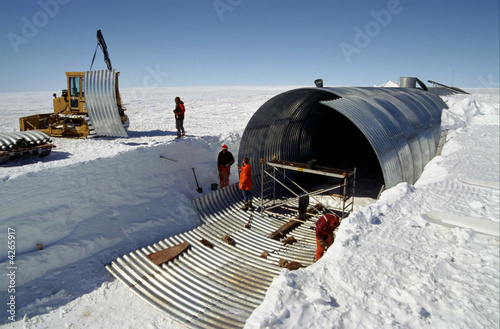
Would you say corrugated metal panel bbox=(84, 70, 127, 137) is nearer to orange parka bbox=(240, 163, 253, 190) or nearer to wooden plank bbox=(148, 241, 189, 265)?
orange parka bbox=(240, 163, 253, 190)

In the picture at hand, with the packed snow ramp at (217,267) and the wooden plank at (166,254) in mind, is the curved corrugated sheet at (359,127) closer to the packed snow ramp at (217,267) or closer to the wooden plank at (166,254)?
the packed snow ramp at (217,267)

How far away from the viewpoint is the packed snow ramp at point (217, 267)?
19.2 ft

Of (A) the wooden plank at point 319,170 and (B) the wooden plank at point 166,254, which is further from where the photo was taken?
(A) the wooden plank at point 319,170

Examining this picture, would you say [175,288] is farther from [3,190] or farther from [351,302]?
[3,190]

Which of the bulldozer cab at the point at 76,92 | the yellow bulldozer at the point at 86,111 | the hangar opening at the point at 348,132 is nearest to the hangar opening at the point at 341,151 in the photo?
the hangar opening at the point at 348,132

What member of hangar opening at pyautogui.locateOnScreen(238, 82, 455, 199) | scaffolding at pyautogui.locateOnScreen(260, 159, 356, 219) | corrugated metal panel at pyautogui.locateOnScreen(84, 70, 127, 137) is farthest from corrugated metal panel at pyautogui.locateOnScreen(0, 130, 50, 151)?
scaffolding at pyautogui.locateOnScreen(260, 159, 356, 219)

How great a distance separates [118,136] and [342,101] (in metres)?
8.68

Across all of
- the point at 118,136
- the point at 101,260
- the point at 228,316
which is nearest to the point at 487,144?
the point at 228,316

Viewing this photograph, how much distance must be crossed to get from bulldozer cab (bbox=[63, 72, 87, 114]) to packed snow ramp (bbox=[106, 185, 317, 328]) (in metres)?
7.16

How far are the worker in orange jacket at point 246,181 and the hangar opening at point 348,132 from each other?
1015mm

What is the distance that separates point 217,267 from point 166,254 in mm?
1236

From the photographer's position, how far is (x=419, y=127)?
10.1 meters

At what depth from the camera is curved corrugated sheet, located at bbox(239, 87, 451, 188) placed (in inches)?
306

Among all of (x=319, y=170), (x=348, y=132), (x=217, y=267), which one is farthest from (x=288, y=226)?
(x=348, y=132)
